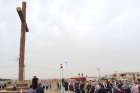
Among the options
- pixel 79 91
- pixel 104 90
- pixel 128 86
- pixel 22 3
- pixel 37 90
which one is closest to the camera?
pixel 37 90

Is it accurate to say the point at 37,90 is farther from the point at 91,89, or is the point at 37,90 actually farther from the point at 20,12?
the point at 91,89

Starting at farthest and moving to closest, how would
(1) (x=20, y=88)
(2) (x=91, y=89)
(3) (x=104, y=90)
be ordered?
1. (2) (x=91, y=89)
2. (3) (x=104, y=90)
3. (1) (x=20, y=88)

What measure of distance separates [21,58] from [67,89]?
18.6 m

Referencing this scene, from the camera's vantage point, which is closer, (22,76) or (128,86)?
(22,76)

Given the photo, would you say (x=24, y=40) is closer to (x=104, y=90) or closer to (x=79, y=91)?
(x=104, y=90)

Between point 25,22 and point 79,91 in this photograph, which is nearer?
point 25,22

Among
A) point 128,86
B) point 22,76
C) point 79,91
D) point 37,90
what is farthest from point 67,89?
point 37,90

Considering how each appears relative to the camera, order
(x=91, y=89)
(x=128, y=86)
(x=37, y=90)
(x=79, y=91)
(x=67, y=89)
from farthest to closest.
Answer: (x=67, y=89)
(x=79, y=91)
(x=91, y=89)
(x=128, y=86)
(x=37, y=90)

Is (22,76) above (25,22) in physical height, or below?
below

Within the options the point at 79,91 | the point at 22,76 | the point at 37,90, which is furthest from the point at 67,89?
the point at 37,90

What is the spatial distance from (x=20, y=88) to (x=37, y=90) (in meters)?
4.44

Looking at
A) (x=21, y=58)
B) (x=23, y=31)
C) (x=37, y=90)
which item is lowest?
(x=37, y=90)

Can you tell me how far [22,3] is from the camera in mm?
21641

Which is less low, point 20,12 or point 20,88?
point 20,12
